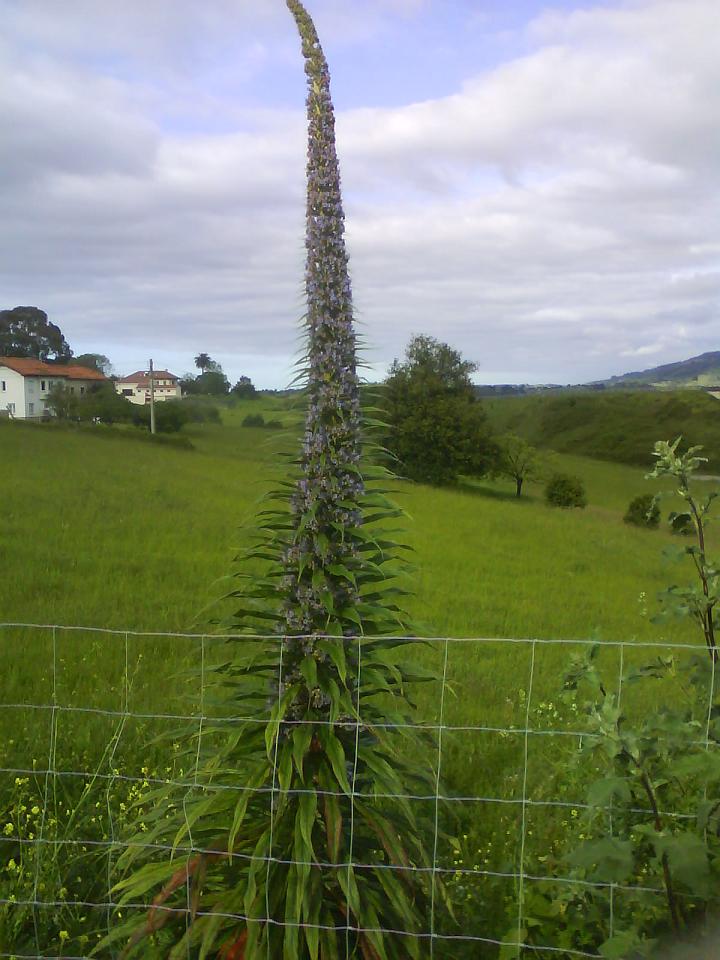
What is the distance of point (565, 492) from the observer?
136 feet

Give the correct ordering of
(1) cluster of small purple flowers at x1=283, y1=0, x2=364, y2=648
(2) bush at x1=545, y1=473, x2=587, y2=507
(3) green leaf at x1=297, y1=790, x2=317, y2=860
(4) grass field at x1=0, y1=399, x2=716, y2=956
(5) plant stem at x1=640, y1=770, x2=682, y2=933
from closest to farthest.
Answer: (5) plant stem at x1=640, y1=770, x2=682, y2=933 < (3) green leaf at x1=297, y1=790, x2=317, y2=860 < (1) cluster of small purple flowers at x1=283, y1=0, x2=364, y2=648 < (4) grass field at x1=0, y1=399, x2=716, y2=956 < (2) bush at x1=545, y1=473, x2=587, y2=507

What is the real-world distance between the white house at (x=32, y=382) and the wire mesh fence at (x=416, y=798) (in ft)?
92.1

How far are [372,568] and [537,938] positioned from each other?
155cm

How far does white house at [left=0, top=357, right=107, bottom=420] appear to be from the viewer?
109ft

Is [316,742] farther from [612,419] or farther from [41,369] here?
[612,419]

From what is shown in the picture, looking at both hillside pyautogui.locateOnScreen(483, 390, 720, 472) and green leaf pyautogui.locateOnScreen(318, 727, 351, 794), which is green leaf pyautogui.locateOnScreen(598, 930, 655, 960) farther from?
hillside pyautogui.locateOnScreen(483, 390, 720, 472)

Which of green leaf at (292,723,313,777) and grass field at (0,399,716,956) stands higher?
green leaf at (292,723,313,777)

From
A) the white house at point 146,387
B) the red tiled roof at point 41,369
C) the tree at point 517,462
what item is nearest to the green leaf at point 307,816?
the white house at point 146,387

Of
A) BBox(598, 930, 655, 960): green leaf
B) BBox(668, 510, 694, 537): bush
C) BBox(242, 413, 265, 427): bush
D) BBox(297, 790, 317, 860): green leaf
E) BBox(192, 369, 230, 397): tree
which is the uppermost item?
BBox(192, 369, 230, 397): tree

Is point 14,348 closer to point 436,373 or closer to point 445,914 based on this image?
point 436,373

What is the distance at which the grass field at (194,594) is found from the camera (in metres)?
5.17

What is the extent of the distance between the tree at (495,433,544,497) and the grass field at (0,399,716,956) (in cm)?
1734

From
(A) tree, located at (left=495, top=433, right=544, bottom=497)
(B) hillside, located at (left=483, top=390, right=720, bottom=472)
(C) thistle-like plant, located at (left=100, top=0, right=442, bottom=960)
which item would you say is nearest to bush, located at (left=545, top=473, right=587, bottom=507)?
(A) tree, located at (left=495, top=433, right=544, bottom=497)

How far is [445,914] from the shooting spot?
11.2 feet
